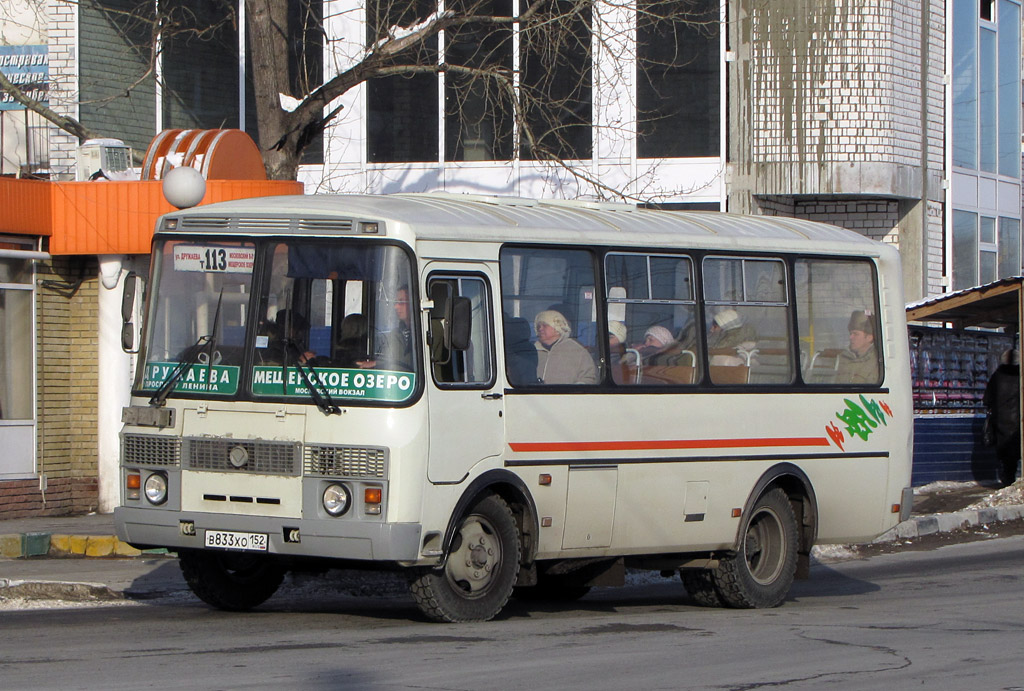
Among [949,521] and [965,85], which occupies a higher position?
[965,85]

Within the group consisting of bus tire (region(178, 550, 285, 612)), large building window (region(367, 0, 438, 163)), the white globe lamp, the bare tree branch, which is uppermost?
large building window (region(367, 0, 438, 163))

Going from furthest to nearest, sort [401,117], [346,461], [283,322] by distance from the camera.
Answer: [401,117], [283,322], [346,461]

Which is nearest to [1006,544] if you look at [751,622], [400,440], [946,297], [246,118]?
[946,297]

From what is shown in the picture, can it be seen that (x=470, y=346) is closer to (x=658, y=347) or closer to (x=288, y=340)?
(x=288, y=340)

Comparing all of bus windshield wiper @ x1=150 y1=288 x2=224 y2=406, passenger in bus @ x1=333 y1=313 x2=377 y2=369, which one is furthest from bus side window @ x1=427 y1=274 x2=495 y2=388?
bus windshield wiper @ x1=150 y1=288 x2=224 y2=406

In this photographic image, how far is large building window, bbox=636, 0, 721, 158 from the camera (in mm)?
21766

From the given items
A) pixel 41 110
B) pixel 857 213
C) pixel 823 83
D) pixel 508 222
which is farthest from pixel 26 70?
pixel 508 222

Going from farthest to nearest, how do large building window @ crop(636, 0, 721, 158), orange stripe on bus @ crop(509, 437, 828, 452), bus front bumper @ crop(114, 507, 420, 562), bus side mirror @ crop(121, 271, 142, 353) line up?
large building window @ crop(636, 0, 721, 158) < orange stripe on bus @ crop(509, 437, 828, 452) < bus side mirror @ crop(121, 271, 142, 353) < bus front bumper @ crop(114, 507, 420, 562)

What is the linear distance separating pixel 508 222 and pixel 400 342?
4.36ft

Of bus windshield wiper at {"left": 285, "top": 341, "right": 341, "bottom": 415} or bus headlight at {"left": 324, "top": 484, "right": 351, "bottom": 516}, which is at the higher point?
bus windshield wiper at {"left": 285, "top": 341, "right": 341, "bottom": 415}

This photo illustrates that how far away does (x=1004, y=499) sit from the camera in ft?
63.6

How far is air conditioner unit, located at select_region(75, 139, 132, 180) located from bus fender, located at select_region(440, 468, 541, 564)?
349 inches

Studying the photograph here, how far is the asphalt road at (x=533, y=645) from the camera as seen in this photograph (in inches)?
296

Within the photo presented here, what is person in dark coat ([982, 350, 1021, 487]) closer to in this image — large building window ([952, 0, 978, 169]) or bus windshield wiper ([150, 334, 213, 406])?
large building window ([952, 0, 978, 169])
